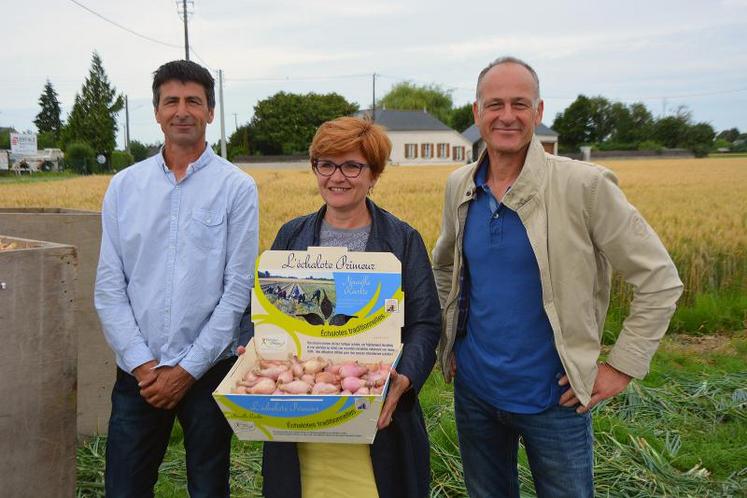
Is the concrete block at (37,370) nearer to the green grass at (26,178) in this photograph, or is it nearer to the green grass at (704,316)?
the green grass at (704,316)

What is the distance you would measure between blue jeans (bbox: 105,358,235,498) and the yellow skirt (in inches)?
23.6

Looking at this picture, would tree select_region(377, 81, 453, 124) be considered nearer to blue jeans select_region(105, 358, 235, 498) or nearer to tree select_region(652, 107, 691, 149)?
tree select_region(652, 107, 691, 149)

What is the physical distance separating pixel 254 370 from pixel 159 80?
1292 millimetres

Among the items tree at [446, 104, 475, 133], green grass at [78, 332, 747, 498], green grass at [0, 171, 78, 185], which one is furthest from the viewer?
tree at [446, 104, 475, 133]

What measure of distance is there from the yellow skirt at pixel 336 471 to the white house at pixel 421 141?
211ft

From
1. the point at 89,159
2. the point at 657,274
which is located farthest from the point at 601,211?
the point at 89,159

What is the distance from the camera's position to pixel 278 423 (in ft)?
6.29

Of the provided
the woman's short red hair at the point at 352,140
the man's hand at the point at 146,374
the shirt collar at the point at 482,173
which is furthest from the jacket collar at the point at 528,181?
the man's hand at the point at 146,374

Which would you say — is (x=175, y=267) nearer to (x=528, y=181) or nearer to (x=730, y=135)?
(x=528, y=181)

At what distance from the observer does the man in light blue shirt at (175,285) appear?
8.39ft

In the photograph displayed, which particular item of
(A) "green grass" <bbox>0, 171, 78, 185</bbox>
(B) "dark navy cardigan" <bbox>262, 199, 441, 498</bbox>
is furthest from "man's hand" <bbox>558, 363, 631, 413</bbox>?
(A) "green grass" <bbox>0, 171, 78, 185</bbox>

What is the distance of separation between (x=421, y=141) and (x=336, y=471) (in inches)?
2581

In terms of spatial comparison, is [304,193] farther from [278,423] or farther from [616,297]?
[278,423]

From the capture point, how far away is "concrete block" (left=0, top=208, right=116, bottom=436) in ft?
12.6
